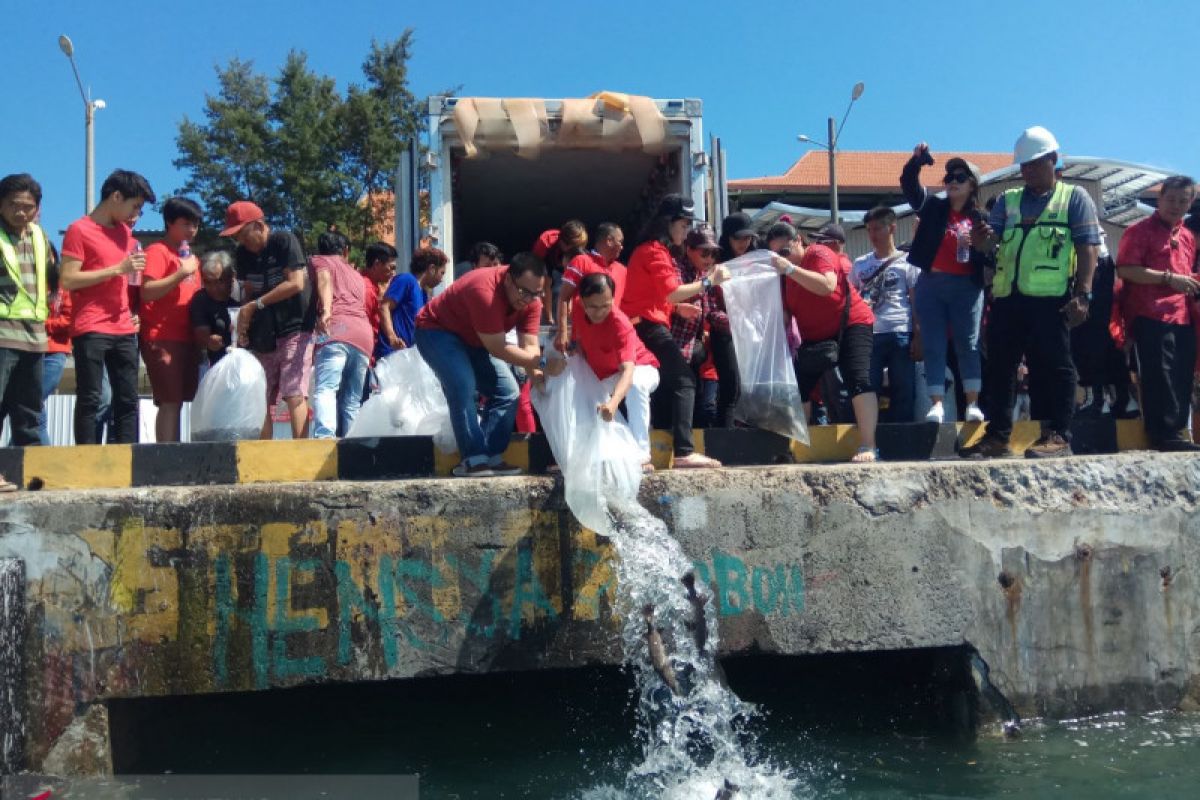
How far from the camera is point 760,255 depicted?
500cm

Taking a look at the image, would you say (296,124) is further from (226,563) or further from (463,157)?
(226,563)

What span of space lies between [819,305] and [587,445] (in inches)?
67.2

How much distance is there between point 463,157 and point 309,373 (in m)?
2.44

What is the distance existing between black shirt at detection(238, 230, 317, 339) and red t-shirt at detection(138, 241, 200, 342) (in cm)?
32

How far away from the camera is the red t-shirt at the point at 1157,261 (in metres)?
4.96

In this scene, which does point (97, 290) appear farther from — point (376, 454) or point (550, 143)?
point (550, 143)

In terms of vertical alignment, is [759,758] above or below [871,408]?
below

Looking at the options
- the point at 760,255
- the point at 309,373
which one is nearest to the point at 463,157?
the point at 309,373

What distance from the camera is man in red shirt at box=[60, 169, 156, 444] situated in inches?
181

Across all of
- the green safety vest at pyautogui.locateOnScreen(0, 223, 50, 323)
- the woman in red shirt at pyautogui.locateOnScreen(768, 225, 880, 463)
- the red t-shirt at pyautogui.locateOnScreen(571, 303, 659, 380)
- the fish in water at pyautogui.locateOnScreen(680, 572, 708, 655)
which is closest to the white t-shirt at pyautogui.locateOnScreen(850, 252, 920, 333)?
the woman in red shirt at pyautogui.locateOnScreen(768, 225, 880, 463)

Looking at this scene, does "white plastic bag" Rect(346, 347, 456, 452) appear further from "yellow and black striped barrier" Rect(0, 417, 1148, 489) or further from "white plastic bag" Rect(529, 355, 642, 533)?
"white plastic bag" Rect(529, 355, 642, 533)

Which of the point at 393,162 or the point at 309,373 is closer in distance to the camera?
the point at 309,373

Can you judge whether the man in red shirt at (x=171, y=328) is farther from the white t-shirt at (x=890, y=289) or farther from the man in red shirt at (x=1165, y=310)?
the man in red shirt at (x=1165, y=310)

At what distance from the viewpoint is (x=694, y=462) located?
14.4 ft
